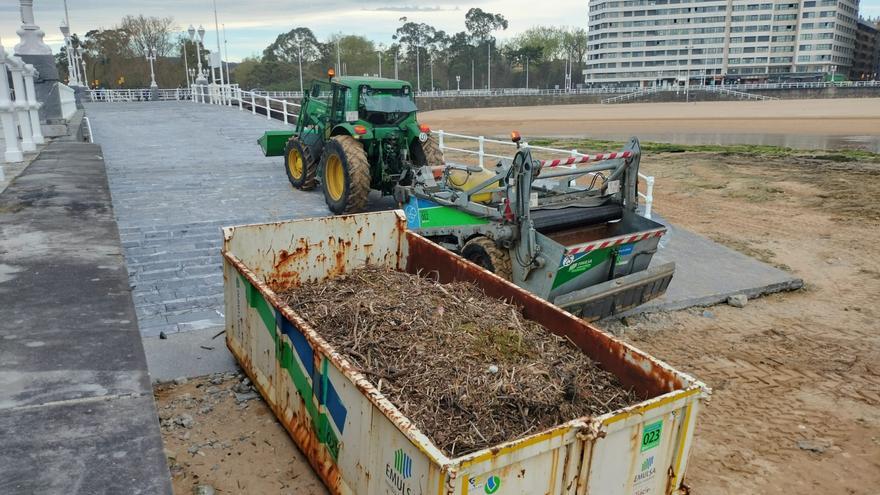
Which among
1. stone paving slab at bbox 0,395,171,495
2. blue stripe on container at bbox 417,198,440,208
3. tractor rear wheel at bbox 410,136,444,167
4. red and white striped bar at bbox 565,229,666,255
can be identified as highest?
tractor rear wheel at bbox 410,136,444,167

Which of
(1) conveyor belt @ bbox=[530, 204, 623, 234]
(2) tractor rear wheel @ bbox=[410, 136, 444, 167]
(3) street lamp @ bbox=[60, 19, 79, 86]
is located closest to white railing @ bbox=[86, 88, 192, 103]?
(3) street lamp @ bbox=[60, 19, 79, 86]

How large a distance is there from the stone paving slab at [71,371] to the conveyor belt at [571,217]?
3.88m

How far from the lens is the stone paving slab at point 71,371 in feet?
8.14

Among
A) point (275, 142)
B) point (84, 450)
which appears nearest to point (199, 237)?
point (275, 142)

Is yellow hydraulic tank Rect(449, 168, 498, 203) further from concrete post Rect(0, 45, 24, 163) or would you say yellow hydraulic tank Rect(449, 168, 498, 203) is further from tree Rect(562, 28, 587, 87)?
tree Rect(562, 28, 587, 87)

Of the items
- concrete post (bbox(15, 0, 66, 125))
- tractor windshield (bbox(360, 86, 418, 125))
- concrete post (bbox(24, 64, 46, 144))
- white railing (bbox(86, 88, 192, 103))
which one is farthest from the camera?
white railing (bbox(86, 88, 192, 103))

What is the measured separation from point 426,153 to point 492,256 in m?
4.82

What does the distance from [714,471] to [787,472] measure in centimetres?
50

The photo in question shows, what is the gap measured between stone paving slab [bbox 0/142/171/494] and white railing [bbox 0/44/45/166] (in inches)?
185

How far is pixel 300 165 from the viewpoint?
488 inches

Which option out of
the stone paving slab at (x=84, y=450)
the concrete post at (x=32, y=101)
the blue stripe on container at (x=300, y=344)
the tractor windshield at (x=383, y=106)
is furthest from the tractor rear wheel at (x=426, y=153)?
the stone paving slab at (x=84, y=450)

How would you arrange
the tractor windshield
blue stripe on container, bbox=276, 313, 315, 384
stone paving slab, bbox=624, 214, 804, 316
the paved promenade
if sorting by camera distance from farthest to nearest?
the tractor windshield
stone paving slab, bbox=624, 214, 804, 316
the paved promenade
blue stripe on container, bbox=276, 313, 315, 384

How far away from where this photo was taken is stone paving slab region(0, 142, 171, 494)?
8.14 ft

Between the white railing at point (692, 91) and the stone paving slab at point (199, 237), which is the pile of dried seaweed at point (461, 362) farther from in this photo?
the white railing at point (692, 91)
